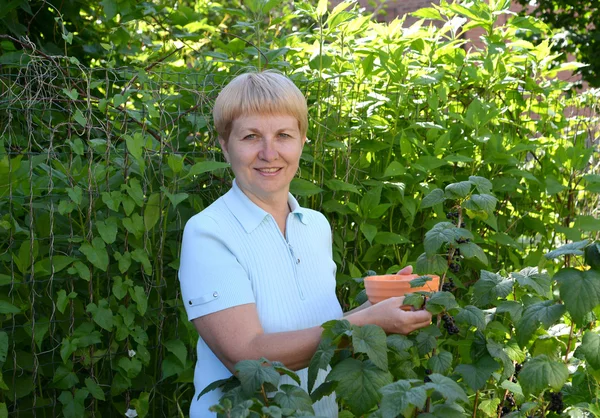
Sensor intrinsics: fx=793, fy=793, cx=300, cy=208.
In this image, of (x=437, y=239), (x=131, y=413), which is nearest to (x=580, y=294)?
(x=437, y=239)

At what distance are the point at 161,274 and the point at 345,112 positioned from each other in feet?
3.72

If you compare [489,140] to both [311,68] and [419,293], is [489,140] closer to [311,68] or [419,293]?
[311,68]

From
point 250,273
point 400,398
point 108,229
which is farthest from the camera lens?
point 108,229

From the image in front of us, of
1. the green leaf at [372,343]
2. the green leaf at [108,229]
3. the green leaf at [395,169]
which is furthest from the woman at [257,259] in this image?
the green leaf at [395,169]

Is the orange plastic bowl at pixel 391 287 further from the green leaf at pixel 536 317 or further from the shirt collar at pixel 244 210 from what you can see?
the shirt collar at pixel 244 210

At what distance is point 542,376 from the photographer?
1.72 meters

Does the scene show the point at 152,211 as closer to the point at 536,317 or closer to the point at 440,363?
the point at 440,363

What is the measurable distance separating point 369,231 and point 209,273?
1.25 m

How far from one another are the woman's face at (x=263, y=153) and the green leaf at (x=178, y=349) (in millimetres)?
856

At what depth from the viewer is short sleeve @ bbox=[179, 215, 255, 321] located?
1.92m

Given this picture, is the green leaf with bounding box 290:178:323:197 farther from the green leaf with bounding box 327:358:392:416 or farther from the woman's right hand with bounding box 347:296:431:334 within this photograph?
the green leaf with bounding box 327:358:392:416

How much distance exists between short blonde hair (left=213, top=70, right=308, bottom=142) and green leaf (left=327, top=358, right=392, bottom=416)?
29.6 inches

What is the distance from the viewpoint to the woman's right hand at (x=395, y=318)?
1.79 m

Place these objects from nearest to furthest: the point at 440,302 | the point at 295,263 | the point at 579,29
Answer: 1. the point at 440,302
2. the point at 295,263
3. the point at 579,29
